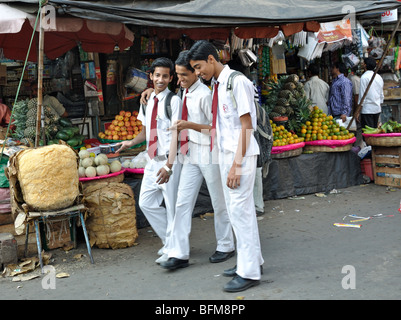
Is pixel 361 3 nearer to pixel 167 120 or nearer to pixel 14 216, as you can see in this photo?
pixel 167 120

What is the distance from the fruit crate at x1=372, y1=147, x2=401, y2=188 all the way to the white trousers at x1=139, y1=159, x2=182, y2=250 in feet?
14.1

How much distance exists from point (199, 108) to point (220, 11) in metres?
2.13

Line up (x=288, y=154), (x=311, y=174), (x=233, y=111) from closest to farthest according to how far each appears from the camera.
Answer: (x=233, y=111)
(x=288, y=154)
(x=311, y=174)

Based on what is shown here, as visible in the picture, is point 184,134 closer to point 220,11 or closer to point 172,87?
point 220,11

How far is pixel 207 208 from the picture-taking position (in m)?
7.22

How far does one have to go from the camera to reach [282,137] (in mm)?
7934

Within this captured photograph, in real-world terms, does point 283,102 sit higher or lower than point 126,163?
higher

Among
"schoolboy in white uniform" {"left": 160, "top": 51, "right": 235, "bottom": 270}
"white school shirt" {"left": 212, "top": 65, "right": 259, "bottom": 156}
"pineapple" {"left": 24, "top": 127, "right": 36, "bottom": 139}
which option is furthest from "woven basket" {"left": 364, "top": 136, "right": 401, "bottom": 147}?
"pineapple" {"left": 24, "top": 127, "right": 36, "bottom": 139}

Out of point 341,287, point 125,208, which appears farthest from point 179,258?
point 341,287

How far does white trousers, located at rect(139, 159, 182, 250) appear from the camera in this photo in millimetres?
5113

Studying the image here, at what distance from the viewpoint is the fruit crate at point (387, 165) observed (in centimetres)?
805

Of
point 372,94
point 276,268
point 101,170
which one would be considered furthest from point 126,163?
point 372,94

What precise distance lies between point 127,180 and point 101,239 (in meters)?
1.17

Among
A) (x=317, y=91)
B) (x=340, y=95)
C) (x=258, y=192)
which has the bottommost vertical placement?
(x=258, y=192)
